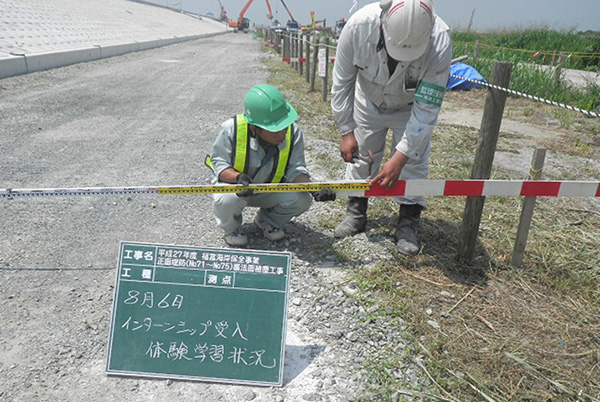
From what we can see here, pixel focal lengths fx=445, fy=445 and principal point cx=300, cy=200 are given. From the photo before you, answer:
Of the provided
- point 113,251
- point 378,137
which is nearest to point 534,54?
point 378,137

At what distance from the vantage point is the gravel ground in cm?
216

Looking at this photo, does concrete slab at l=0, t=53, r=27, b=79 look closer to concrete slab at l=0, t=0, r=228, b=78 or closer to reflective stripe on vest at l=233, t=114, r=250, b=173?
concrete slab at l=0, t=0, r=228, b=78

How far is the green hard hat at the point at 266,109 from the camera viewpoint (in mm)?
2766

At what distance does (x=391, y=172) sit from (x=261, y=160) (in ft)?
2.99

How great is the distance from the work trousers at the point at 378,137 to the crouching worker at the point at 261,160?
21.6 inches

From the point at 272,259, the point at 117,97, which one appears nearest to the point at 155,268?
the point at 272,259

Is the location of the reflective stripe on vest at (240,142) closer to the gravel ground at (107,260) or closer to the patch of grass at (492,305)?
the gravel ground at (107,260)

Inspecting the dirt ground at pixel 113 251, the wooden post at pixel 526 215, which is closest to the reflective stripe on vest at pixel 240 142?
the dirt ground at pixel 113 251

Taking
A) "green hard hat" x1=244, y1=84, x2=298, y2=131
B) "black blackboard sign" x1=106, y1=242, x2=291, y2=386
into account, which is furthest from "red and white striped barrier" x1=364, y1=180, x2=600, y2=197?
"black blackboard sign" x1=106, y1=242, x2=291, y2=386

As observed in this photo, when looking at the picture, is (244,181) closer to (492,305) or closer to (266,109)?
(266,109)

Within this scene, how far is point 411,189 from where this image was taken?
9.67ft

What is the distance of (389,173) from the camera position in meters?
2.82

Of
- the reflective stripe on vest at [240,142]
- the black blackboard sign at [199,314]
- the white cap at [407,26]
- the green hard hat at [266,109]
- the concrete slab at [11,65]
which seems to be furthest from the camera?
the concrete slab at [11,65]

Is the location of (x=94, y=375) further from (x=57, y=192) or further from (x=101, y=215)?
(x=101, y=215)
